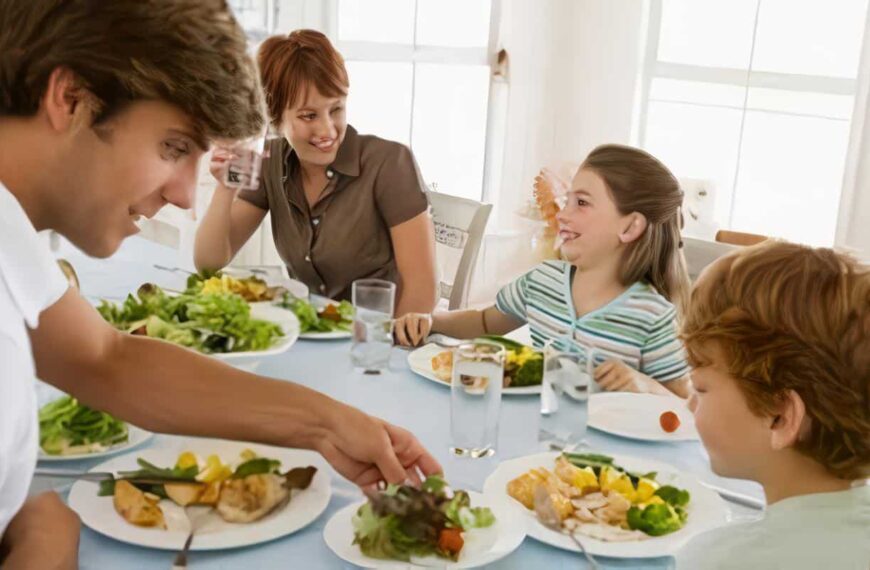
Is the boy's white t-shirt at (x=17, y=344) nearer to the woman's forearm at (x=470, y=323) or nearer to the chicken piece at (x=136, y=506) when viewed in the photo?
the chicken piece at (x=136, y=506)

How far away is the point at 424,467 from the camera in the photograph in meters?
1.27

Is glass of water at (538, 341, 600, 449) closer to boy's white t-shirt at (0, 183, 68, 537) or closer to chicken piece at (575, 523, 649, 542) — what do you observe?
chicken piece at (575, 523, 649, 542)

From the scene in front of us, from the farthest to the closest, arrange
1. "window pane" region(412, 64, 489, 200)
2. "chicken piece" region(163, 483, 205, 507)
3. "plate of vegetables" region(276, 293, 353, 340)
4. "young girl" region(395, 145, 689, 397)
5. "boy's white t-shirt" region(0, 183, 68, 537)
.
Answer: "window pane" region(412, 64, 489, 200) < "young girl" region(395, 145, 689, 397) < "plate of vegetables" region(276, 293, 353, 340) < "chicken piece" region(163, 483, 205, 507) < "boy's white t-shirt" region(0, 183, 68, 537)

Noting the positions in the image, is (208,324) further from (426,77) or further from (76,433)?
(426,77)

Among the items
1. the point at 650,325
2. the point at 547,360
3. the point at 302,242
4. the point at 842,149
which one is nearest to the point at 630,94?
the point at 842,149

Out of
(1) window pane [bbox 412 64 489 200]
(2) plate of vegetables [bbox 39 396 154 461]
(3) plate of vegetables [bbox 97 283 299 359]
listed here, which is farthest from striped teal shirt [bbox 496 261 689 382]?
(1) window pane [bbox 412 64 489 200]

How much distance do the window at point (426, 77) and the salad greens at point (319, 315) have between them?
221 cm

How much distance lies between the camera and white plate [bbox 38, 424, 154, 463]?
4.30ft

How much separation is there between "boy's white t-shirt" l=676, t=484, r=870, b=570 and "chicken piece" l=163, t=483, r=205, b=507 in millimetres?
555

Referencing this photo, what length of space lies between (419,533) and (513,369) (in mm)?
649

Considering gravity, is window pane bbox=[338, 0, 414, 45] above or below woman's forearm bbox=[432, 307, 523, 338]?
above

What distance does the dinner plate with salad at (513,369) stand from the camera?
5.44ft

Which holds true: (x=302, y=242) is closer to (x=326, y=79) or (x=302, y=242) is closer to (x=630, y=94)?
(x=326, y=79)

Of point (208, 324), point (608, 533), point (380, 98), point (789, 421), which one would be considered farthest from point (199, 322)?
point (380, 98)
